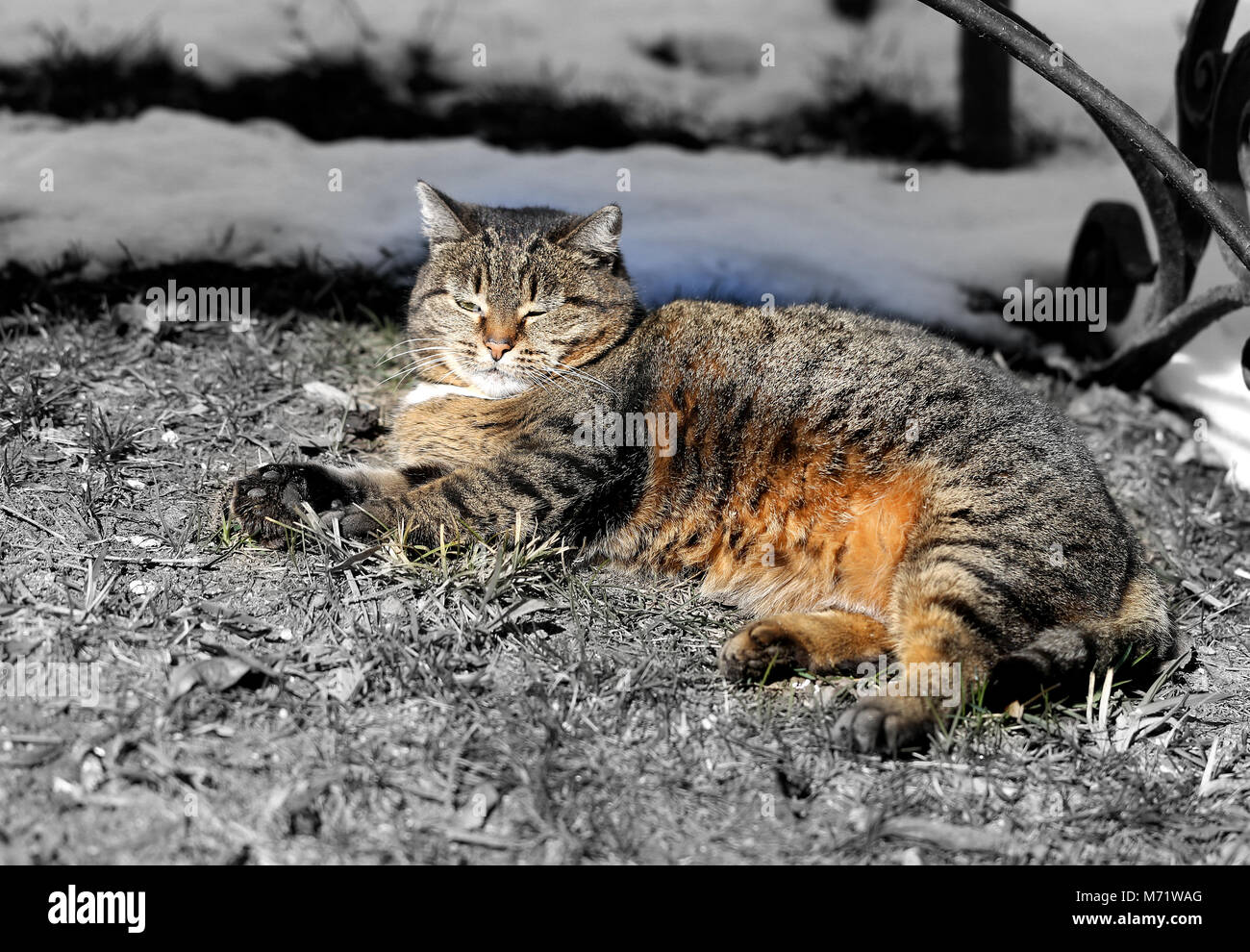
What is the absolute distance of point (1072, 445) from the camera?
3496 millimetres

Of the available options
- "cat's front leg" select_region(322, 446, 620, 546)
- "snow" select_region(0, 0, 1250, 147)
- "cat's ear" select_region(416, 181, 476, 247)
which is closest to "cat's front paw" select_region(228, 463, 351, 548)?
"cat's front leg" select_region(322, 446, 620, 546)

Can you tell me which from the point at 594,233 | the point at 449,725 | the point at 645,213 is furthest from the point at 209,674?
the point at 645,213

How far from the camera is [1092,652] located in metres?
3.05

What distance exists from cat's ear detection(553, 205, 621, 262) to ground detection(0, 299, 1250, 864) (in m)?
1.17

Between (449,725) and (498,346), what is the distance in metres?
1.48

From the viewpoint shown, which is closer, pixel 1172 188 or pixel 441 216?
pixel 441 216

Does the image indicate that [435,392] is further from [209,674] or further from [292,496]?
[209,674]

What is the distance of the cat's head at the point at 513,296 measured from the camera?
12.5 feet

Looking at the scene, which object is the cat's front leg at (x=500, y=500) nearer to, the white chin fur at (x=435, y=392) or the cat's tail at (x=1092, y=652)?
the white chin fur at (x=435, y=392)

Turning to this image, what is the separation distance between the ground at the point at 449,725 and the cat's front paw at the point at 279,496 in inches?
2.8

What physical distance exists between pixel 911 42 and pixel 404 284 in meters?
4.53

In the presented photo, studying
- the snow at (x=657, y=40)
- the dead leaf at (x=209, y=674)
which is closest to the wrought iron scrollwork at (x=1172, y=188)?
the snow at (x=657, y=40)

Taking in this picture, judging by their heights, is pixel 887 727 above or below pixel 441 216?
below
